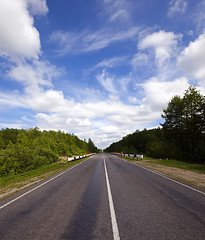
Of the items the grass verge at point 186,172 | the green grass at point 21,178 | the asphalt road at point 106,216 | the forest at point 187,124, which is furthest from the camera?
the forest at point 187,124

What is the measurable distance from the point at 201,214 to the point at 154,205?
4.36 feet

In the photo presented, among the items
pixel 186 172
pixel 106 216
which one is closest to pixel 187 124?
pixel 186 172

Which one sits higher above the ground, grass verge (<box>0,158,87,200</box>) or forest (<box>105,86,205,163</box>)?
forest (<box>105,86,205,163</box>)

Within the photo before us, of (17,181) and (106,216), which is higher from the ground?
(106,216)

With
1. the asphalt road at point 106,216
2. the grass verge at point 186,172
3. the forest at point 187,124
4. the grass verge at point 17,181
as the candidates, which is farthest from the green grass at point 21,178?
the forest at point 187,124

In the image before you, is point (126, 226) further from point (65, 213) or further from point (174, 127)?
point (174, 127)

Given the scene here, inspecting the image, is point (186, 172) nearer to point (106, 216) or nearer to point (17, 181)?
point (106, 216)

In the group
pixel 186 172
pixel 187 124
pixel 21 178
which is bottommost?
pixel 21 178

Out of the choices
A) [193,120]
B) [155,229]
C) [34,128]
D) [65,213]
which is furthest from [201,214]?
[34,128]

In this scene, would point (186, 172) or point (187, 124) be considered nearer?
point (186, 172)

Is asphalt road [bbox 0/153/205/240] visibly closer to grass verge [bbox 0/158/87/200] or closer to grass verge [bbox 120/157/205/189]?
grass verge [bbox 0/158/87/200]

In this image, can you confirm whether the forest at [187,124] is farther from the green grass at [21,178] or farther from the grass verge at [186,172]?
the green grass at [21,178]

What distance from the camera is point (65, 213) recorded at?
3898 mm

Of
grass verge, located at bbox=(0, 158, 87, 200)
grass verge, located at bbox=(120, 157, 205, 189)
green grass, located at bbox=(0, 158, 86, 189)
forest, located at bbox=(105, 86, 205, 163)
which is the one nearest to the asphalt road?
grass verge, located at bbox=(0, 158, 87, 200)
